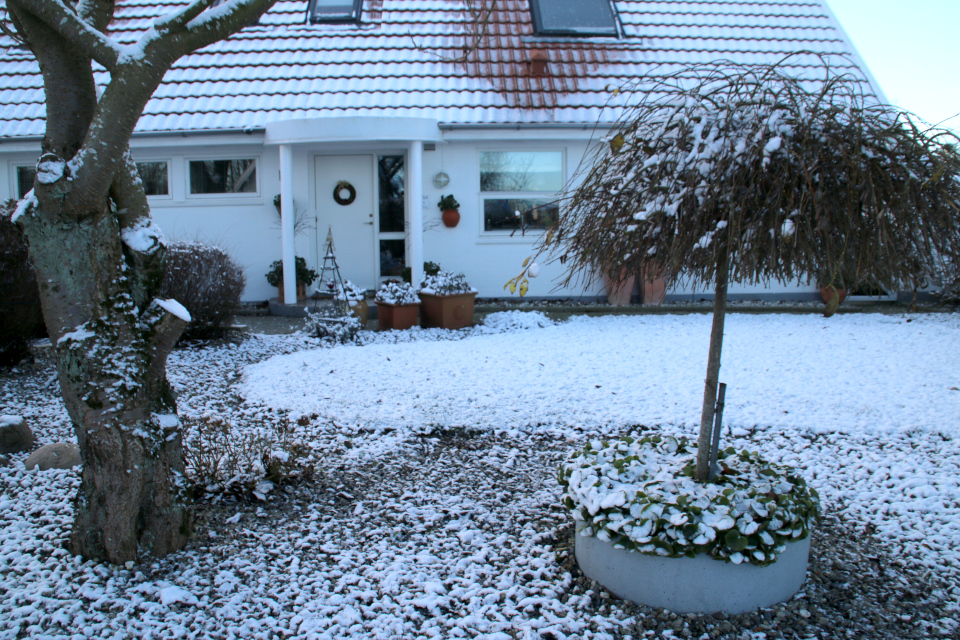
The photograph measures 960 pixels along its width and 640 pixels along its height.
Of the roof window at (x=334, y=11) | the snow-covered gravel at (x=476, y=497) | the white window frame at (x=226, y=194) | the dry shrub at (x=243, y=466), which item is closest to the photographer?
the snow-covered gravel at (x=476, y=497)

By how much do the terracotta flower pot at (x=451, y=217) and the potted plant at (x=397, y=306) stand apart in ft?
5.89

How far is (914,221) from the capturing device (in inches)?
87.0

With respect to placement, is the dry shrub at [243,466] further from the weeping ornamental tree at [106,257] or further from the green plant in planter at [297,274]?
the green plant in planter at [297,274]

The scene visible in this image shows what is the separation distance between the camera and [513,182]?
10203mm

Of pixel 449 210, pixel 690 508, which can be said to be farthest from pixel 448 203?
pixel 690 508

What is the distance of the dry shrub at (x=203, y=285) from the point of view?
21.8 feet

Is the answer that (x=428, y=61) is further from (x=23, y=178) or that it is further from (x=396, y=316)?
(x=23, y=178)

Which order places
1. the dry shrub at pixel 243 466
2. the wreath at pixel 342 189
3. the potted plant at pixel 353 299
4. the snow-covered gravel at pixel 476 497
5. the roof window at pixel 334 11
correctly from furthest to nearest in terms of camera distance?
the roof window at pixel 334 11 → the wreath at pixel 342 189 → the potted plant at pixel 353 299 → the dry shrub at pixel 243 466 → the snow-covered gravel at pixel 476 497

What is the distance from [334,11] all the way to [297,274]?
4.90 metres

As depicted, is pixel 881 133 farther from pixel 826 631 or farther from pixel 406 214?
pixel 406 214

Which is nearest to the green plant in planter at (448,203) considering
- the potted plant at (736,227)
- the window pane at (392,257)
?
the window pane at (392,257)

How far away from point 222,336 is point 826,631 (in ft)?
21.2

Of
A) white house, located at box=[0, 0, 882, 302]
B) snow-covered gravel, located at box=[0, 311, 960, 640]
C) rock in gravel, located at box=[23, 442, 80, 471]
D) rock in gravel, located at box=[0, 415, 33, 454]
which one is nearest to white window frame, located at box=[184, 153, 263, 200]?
white house, located at box=[0, 0, 882, 302]

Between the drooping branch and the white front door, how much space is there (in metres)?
7.77
